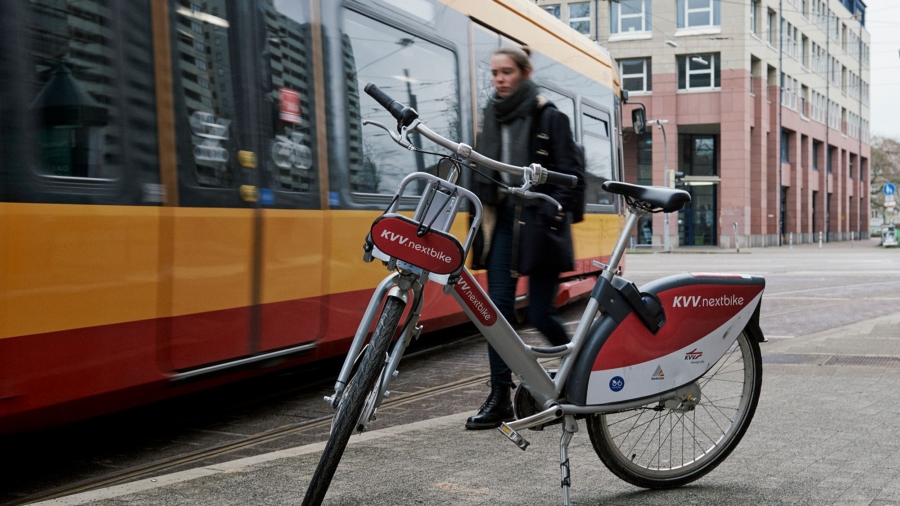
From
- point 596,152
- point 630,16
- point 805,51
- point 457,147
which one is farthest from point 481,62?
point 805,51

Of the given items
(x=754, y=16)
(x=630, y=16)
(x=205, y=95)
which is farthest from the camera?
(x=754, y=16)

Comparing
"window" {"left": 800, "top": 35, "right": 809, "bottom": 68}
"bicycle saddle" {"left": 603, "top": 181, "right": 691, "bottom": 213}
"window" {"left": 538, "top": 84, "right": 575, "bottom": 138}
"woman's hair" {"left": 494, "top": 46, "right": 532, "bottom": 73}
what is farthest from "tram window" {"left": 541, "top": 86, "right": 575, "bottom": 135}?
"window" {"left": 800, "top": 35, "right": 809, "bottom": 68}

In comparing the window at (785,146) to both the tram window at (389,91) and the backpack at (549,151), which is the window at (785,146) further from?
→ the backpack at (549,151)

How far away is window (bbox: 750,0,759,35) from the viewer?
48344 mm

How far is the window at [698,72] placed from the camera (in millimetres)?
47156

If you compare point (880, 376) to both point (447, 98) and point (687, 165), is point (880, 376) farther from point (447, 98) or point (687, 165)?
point (687, 165)

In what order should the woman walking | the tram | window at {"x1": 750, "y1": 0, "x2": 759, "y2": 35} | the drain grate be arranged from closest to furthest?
the tram → the woman walking → the drain grate → window at {"x1": 750, "y1": 0, "x2": 759, "y2": 35}

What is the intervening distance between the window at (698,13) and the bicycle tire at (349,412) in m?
46.6

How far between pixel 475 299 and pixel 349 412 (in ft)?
2.34

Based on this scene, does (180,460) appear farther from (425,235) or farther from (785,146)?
(785,146)

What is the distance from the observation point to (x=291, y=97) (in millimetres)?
6016

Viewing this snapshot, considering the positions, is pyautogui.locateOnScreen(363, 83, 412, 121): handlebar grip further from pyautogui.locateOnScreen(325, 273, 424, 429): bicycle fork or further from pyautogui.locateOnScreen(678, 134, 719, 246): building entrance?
pyautogui.locateOnScreen(678, 134, 719, 246): building entrance

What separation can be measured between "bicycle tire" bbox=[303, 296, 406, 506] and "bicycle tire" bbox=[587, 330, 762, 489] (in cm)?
102

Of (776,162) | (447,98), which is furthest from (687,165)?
(447,98)
